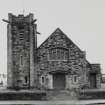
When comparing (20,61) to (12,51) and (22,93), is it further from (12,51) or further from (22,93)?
(22,93)

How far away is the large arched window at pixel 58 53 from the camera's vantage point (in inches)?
1791

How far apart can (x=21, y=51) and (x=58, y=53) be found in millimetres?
5425

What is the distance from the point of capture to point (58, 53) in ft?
149

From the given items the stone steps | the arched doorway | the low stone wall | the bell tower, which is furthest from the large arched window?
the low stone wall

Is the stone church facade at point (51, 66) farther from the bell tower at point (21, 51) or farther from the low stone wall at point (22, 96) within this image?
the low stone wall at point (22, 96)

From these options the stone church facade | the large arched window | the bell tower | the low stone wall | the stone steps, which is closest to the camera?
the low stone wall

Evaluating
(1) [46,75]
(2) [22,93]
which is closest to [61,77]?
(1) [46,75]

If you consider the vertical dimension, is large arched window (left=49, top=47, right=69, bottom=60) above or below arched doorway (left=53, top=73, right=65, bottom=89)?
above

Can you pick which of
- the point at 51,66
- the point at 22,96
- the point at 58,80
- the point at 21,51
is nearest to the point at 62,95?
the point at 22,96

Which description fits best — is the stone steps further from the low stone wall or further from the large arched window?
the large arched window

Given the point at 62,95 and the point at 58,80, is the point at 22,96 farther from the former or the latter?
the point at 58,80

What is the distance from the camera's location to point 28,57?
4612 cm

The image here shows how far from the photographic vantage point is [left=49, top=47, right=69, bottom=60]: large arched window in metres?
45.5

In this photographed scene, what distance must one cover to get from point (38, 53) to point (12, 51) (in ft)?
12.5
